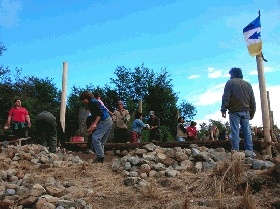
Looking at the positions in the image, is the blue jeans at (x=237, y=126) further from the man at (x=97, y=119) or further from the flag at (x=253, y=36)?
the man at (x=97, y=119)

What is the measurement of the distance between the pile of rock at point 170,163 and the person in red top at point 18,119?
4.44 m

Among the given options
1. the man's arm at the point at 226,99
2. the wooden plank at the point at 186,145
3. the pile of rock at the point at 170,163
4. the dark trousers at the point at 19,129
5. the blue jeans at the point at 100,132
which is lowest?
the pile of rock at the point at 170,163

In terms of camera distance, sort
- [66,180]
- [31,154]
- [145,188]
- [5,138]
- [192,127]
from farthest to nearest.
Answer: [192,127] < [5,138] < [31,154] < [66,180] < [145,188]

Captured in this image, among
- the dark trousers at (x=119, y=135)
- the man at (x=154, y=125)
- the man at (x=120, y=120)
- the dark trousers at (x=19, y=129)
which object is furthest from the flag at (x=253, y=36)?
the dark trousers at (x=19, y=129)

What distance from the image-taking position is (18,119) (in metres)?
10.1

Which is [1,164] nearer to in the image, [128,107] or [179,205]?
[179,205]

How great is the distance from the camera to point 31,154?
8.19 metres

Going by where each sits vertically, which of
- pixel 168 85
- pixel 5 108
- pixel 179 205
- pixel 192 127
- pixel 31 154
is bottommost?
pixel 179 205

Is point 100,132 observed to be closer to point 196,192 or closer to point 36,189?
point 36,189

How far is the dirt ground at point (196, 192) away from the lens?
159 inches

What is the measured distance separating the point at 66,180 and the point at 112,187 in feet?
3.08

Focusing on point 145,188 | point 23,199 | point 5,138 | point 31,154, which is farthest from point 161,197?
point 5,138

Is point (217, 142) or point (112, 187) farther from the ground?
point (217, 142)

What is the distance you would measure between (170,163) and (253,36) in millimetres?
3751
